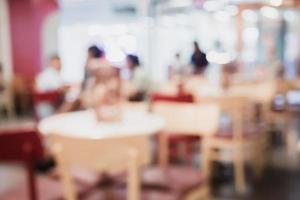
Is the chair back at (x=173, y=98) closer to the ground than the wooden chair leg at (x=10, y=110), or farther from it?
farther from it

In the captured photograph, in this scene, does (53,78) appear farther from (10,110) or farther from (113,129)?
(10,110)

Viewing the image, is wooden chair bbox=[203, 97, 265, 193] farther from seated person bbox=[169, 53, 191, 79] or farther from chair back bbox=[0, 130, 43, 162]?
chair back bbox=[0, 130, 43, 162]

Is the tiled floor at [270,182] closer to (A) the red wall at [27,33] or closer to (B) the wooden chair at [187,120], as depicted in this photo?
(B) the wooden chair at [187,120]

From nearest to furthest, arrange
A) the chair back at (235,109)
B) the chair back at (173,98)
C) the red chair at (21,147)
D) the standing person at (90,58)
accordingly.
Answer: the red chair at (21,147)
the standing person at (90,58)
the chair back at (235,109)
the chair back at (173,98)

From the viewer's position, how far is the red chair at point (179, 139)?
416cm

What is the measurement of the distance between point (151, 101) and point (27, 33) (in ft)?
20.9

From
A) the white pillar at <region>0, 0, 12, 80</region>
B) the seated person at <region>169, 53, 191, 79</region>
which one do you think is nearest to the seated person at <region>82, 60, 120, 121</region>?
the seated person at <region>169, 53, 191, 79</region>

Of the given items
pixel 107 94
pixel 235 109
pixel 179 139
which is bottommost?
pixel 179 139

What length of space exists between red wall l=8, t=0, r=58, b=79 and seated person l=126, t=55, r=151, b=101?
442cm

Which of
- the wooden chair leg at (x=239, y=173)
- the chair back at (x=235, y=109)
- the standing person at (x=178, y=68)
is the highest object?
the standing person at (x=178, y=68)

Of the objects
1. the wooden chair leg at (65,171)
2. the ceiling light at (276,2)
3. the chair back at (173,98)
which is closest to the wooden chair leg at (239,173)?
the chair back at (173,98)

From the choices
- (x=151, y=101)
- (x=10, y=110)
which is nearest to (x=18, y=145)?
(x=151, y=101)

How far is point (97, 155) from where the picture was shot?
206 centimetres

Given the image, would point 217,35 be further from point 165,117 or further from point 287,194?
point 165,117
